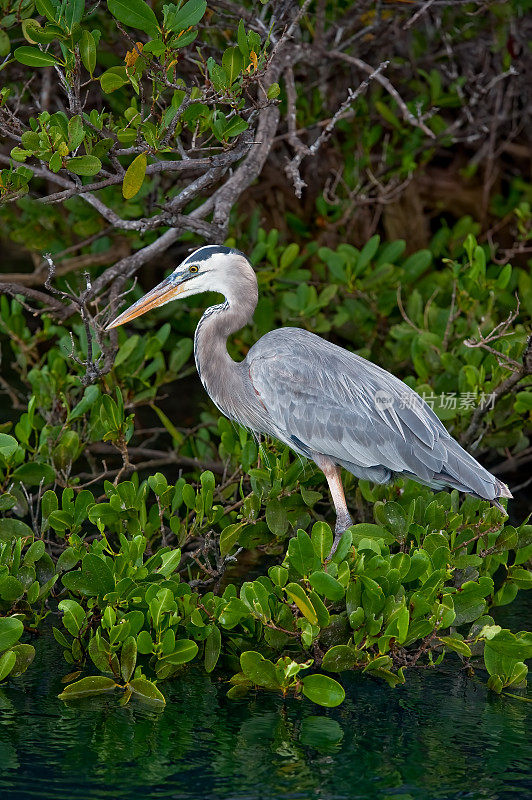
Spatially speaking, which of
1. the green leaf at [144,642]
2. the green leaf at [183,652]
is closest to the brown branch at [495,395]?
the green leaf at [183,652]

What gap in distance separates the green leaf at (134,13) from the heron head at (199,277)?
124cm

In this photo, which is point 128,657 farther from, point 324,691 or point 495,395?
point 495,395

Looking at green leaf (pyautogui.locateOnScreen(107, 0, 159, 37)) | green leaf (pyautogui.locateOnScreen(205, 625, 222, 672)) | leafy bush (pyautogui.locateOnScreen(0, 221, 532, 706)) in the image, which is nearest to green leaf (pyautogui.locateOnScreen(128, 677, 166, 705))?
leafy bush (pyautogui.locateOnScreen(0, 221, 532, 706))

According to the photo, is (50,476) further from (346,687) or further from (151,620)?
(346,687)

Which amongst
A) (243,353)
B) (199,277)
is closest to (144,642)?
(199,277)

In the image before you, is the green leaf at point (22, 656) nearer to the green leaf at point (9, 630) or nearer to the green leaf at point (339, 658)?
the green leaf at point (9, 630)

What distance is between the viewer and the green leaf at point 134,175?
4.11 meters

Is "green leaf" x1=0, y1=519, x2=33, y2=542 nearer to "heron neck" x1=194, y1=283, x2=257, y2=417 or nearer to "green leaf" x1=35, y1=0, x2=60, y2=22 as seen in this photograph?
"heron neck" x1=194, y1=283, x2=257, y2=417

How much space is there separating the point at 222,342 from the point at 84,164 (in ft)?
4.54

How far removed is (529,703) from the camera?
13.7ft

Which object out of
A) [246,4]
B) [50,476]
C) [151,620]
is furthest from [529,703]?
[246,4]

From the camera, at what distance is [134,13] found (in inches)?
154

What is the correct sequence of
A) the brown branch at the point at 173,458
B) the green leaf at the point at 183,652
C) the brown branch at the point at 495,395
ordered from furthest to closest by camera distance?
the brown branch at the point at 173,458
the brown branch at the point at 495,395
the green leaf at the point at 183,652

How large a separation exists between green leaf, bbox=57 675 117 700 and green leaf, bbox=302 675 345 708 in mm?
732
